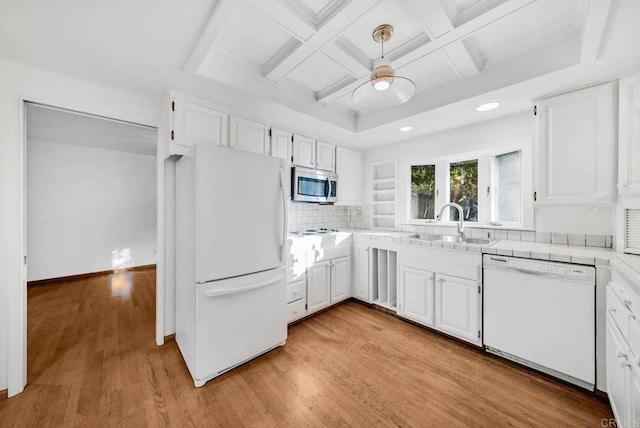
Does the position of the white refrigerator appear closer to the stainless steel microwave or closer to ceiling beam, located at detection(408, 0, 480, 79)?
the stainless steel microwave

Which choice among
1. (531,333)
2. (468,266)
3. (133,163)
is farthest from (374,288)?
(133,163)

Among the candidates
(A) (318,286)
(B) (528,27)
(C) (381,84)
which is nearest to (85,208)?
(A) (318,286)

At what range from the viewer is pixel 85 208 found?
4414mm

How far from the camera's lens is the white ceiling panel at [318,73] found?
6.42ft

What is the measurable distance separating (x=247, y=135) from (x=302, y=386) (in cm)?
220

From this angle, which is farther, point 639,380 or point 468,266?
point 468,266

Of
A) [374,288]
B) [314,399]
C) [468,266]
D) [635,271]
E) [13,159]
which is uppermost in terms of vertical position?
[13,159]

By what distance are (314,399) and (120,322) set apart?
7.97 ft

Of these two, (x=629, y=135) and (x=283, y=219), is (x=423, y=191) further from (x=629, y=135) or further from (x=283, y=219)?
(x=283, y=219)

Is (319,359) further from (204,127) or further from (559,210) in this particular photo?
(559,210)

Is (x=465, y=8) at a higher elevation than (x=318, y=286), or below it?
higher

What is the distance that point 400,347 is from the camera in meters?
2.20

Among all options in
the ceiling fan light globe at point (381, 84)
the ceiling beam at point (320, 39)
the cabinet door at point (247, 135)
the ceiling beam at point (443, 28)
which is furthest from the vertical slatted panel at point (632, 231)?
the cabinet door at point (247, 135)

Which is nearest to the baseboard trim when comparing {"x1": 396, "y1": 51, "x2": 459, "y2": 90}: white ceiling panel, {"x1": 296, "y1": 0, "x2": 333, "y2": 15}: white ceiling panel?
{"x1": 296, "y1": 0, "x2": 333, "y2": 15}: white ceiling panel
